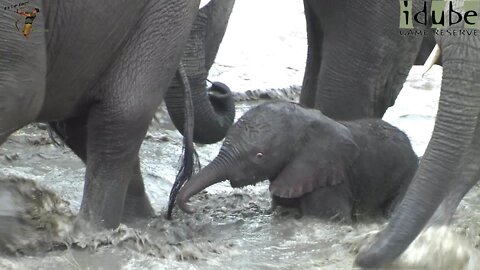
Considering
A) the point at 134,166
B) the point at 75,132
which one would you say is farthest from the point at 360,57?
the point at 75,132

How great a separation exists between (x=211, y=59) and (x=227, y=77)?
10.7 ft

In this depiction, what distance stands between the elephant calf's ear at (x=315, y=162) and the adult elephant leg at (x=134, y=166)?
58 centimetres

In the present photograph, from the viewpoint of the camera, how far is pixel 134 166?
526 centimetres

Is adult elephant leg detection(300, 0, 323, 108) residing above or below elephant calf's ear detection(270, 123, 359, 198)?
above

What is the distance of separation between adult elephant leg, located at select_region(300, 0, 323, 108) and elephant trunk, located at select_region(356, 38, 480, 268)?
2203mm

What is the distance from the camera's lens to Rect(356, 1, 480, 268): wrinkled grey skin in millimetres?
3822

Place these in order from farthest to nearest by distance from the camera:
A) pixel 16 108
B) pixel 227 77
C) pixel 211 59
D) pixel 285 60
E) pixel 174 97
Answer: pixel 285 60 → pixel 227 77 → pixel 211 59 → pixel 174 97 → pixel 16 108

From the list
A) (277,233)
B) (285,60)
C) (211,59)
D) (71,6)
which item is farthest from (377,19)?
(285,60)

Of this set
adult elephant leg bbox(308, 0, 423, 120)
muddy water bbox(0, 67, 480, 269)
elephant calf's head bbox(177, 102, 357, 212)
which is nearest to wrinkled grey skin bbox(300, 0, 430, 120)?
adult elephant leg bbox(308, 0, 423, 120)

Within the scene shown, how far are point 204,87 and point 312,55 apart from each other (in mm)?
967

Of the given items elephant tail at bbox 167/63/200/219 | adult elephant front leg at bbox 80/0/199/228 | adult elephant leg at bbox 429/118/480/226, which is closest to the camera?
adult elephant leg at bbox 429/118/480/226

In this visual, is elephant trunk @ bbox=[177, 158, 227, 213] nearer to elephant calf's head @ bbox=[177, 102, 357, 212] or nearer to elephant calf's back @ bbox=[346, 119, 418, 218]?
elephant calf's head @ bbox=[177, 102, 357, 212]

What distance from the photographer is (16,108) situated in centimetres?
418

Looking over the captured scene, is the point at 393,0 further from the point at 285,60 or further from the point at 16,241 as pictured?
the point at 285,60
